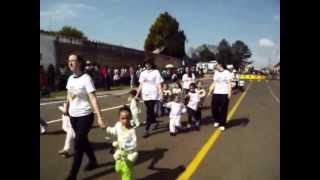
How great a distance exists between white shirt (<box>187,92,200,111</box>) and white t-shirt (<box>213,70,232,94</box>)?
0.53 metres

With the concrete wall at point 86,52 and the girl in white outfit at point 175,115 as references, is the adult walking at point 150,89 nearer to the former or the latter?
the girl in white outfit at point 175,115

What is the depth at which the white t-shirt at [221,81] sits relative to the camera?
40.0 feet

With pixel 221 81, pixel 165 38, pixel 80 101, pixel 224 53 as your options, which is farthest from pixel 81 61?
pixel 165 38

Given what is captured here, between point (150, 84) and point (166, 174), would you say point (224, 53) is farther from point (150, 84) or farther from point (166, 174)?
point (166, 174)

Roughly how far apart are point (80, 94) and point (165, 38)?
387 inches

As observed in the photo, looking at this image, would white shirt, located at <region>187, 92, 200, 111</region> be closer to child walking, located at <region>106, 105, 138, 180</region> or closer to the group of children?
the group of children

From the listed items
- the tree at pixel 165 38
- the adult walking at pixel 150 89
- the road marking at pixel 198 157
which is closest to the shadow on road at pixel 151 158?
the road marking at pixel 198 157

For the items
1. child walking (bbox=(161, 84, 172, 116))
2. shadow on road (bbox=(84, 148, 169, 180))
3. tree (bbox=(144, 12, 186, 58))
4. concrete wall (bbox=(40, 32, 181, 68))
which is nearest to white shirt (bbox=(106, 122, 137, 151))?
shadow on road (bbox=(84, 148, 169, 180))

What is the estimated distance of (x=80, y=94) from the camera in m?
7.11
